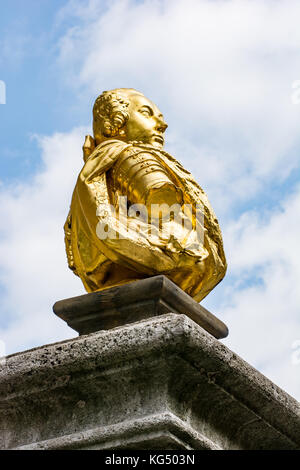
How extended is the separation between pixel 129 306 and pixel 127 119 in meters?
1.11

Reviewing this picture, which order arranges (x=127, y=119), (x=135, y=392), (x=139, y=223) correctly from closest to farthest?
(x=135, y=392) < (x=139, y=223) < (x=127, y=119)

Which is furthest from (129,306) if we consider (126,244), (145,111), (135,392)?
(145,111)

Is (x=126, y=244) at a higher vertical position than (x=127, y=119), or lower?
lower

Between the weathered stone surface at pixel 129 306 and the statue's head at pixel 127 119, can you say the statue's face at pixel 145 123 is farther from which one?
the weathered stone surface at pixel 129 306

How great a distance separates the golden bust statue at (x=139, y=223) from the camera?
3.46m

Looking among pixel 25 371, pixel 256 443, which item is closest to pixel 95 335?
pixel 25 371

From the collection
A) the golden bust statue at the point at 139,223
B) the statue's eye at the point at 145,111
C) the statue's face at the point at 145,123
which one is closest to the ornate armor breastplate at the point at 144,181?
the golden bust statue at the point at 139,223

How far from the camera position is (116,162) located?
380 cm

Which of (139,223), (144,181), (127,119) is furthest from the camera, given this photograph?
(127,119)

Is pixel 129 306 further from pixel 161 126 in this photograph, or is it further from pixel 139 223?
pixel 161 126

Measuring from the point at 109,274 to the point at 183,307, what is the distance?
1.28 feet

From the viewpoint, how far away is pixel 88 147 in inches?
161

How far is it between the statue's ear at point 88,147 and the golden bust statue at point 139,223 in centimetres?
10
